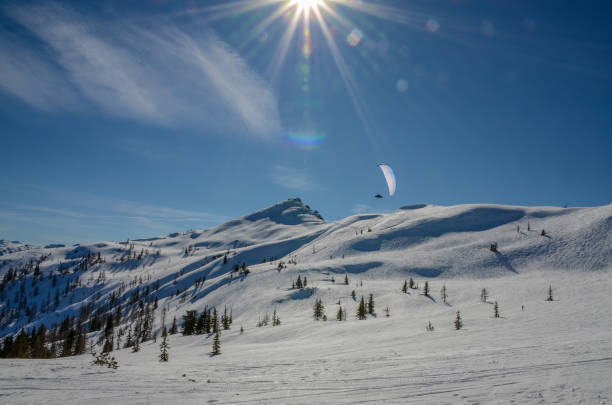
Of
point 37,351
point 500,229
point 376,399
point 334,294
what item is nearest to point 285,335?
point 376,399

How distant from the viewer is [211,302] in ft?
294

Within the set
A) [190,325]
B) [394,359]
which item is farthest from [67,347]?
[394,359]

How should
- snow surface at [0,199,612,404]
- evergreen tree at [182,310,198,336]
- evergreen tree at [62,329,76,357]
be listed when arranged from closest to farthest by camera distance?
snow surface at [0,199,612,404], evergreen tree at [182,310,198,336], evergreen tree at [62,329,76,357]

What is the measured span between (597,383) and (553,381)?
119 cm

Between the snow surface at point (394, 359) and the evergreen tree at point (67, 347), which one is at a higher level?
the snow surface at point (394, 359)

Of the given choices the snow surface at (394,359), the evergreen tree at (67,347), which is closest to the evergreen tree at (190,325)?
the snow surface at (394,359)

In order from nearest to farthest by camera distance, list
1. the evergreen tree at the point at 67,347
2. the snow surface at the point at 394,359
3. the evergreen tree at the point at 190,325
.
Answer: the snow surface at the point at 394,359 → the evergreen tree at the point at 190,325 → the evergreen tree at the point at 67,347

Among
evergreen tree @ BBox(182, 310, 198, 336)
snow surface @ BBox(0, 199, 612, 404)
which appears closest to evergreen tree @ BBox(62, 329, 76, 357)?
evergreen tree @ BBox(182, 310, 198, 336)

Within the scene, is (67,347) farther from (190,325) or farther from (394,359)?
(394,359)

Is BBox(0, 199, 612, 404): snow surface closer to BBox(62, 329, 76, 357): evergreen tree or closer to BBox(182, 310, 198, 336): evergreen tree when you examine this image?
BBox(182, 310, 198, 336): evergreen tree

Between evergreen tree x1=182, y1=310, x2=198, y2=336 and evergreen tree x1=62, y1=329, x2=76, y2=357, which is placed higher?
evergreen tree x1=182, y1=310, x2=198, y2=336

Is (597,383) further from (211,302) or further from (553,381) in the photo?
(211,302)

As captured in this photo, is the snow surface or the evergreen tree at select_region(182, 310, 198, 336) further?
the evergreen tree at select_region(182, 310, 198, 336)

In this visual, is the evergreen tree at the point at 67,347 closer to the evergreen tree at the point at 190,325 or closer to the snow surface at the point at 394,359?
the evergreen tree at the point at 190,325
